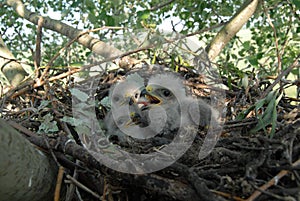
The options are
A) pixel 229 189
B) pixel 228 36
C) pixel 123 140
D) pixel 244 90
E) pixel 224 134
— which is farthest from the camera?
pixel 228 36

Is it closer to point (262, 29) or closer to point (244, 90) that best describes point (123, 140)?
point (244, 90)

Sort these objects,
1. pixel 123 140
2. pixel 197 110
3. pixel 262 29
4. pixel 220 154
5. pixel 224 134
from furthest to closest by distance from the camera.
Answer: pixel 262 29 → pixel 197 110 → pixel 123 140 → pixel 224 134 → pixel 220 154

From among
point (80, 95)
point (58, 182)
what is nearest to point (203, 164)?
point (58, 182)

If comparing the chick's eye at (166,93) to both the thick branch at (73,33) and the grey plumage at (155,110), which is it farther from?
the thick branch at (73,33)

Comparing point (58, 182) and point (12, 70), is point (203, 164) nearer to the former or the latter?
point (58, 182)

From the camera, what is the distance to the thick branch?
2859mm

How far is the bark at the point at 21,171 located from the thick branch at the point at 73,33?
1.58 m

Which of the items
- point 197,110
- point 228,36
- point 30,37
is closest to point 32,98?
point 197,110

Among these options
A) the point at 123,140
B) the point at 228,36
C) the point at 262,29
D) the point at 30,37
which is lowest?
the point at 123,140

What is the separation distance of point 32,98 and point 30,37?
160 inches

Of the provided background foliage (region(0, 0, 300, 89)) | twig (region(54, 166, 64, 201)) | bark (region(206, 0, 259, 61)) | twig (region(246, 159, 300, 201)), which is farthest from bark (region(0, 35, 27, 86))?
twig (region(246, 159, 300, 201))

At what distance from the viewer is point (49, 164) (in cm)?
131

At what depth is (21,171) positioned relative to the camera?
3.58ft

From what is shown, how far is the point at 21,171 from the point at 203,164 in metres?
0.61
